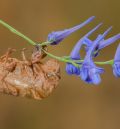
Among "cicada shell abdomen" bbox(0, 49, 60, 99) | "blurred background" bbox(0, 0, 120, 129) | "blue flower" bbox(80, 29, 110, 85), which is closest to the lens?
"blue flower" bbox(80, 29, 110, 85)

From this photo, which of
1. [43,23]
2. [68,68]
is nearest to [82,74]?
[68,68]

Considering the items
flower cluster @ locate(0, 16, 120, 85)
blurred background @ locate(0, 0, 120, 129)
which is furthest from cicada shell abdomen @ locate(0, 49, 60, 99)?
blurred background @ locate(0, 0, 120, 129)

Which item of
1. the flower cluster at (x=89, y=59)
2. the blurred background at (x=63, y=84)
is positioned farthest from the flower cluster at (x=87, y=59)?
the blurred background at (x=63, y=84)

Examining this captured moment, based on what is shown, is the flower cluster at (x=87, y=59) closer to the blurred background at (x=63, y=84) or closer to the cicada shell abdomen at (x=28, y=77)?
the cicada shell abdomen at (x=28, y=77)

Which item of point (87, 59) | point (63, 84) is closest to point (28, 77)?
point (87, 59)

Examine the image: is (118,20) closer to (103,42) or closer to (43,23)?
(43,23)

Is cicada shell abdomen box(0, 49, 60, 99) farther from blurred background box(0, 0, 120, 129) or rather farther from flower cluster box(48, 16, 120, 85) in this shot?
blurred background box(0, 0, 120, 129)
